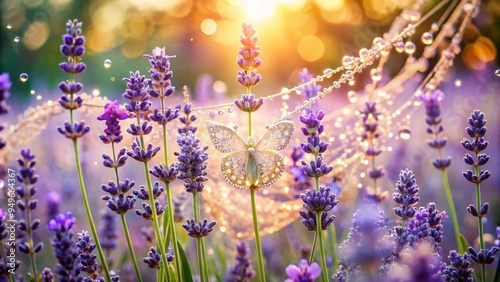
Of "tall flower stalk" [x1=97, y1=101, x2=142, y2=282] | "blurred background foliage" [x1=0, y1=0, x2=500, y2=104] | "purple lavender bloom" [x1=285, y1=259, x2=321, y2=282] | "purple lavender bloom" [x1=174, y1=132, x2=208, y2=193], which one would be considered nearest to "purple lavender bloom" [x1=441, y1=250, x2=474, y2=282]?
"purple lavender bloom" [x1=285, y1=259, x2=321, y2=282]

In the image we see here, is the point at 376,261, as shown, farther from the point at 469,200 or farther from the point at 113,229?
the point at 469,200

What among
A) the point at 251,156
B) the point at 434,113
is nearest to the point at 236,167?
the point at 251,156

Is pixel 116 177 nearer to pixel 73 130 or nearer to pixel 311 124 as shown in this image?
pixel 73 130

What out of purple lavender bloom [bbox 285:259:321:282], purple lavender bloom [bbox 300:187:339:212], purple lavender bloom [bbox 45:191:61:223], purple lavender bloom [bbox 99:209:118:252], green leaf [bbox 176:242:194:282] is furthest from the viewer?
purple lavender bloom [bbox 99:209:118:252]

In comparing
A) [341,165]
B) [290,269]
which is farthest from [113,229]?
[290,269]

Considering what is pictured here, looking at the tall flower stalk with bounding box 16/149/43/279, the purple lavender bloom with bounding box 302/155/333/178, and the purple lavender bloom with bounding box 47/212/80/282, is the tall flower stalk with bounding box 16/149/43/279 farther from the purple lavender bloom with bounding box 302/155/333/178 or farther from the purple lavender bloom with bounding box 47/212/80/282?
the purple lavender bloom with bounding box 302/155/333/178

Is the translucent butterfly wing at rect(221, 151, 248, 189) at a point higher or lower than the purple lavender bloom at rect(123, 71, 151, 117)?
lower
